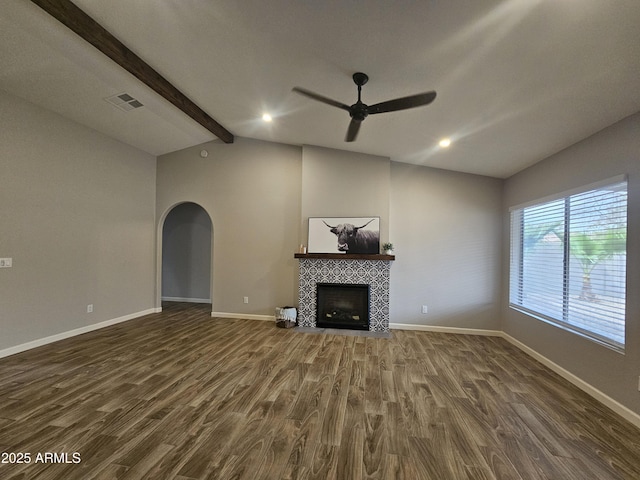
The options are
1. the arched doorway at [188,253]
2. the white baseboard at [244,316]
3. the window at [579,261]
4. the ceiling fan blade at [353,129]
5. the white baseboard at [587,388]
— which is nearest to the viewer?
the white baseboard at [587,388]

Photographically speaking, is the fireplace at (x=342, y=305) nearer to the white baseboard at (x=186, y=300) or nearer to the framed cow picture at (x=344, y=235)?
the framed cow picture at (x=344, y=235)

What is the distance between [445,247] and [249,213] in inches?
139

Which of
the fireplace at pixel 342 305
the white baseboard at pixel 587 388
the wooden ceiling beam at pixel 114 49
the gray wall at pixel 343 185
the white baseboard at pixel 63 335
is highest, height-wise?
the wooden ceiling beam at pixel 114 49

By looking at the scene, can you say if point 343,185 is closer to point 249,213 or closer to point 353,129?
point 249,213

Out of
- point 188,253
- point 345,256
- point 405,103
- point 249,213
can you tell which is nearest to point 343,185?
point 345,256

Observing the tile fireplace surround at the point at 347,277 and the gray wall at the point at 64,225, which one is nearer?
the gray wall at the point at 64,225

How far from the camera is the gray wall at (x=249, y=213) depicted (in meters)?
5.27

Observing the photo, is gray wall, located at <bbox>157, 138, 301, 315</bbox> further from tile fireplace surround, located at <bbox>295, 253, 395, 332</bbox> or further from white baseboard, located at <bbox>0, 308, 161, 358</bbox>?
white baseboard, located at <bbox>0, 308, 161, 358</bbox>

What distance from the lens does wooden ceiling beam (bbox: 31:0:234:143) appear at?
2.48m

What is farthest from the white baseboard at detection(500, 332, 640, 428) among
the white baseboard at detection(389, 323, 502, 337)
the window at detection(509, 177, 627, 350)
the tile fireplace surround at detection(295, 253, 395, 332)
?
the tile fireplace surround at detection(295, 253, 395, 332)

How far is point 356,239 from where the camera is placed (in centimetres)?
481

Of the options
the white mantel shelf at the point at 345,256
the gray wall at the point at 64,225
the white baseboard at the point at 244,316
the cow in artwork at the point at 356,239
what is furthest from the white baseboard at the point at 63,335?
the cow in artwork at the point at 356,239

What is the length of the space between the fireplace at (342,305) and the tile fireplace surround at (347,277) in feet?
A: 0.24

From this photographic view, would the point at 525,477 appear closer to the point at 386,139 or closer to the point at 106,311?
the point at 386,139
